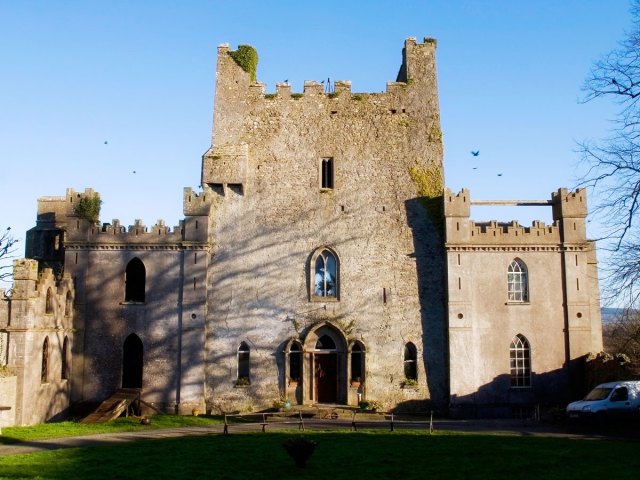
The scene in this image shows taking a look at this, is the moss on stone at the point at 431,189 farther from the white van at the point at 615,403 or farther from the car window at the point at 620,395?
the car window at the point at 620,395

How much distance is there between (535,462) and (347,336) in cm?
1343

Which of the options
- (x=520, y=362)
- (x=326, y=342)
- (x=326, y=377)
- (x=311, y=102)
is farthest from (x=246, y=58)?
(x=520, y=362)

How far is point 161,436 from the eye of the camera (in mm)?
22812

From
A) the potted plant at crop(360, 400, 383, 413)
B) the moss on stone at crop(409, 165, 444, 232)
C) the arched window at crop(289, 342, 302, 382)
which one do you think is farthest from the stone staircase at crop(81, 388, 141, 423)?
the moss on stone at crop(409, 165, 444, 232)

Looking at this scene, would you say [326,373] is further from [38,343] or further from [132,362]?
[38,343]

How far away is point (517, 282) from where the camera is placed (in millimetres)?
29531

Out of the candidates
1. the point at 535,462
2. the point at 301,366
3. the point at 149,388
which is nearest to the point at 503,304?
the point at 301,366

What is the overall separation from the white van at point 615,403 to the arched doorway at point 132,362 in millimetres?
17365

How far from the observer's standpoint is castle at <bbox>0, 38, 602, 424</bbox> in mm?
28969

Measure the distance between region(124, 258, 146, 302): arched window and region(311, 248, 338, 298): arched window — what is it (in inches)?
289

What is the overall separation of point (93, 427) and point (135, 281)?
279 inches

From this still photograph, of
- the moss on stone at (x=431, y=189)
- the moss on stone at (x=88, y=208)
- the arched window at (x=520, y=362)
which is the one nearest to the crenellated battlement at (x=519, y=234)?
the moss on stone at (x=431, y=189)

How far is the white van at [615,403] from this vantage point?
76.5ft

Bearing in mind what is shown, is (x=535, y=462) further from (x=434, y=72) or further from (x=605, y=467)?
(x=434, y=72)
